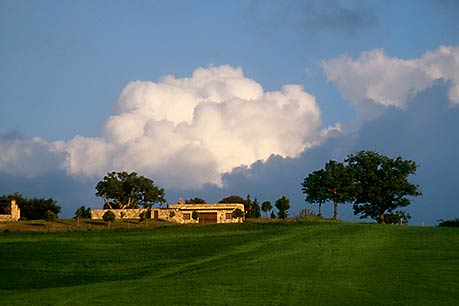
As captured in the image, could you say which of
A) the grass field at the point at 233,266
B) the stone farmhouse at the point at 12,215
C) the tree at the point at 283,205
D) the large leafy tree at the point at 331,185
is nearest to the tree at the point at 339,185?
the large leafy tree at the point at 331,185

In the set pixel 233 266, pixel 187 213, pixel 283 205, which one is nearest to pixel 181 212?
pixel 187 213

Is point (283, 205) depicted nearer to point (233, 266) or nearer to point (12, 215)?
point (12, 215)

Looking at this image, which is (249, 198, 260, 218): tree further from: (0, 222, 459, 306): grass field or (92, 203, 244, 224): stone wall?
(0, 222, 459, 306): grass field

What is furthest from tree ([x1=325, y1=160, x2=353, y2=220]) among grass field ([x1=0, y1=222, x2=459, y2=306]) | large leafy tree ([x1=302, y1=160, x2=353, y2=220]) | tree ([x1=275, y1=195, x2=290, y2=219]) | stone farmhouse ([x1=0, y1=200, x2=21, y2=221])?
stone farmhouse ([x1=0, y1=200, x2=21, y2=221])

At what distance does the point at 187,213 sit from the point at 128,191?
1572 cm

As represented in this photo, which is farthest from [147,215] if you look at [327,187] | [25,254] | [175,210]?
[25,254]

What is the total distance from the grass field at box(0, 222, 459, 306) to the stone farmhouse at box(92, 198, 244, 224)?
2106 cm

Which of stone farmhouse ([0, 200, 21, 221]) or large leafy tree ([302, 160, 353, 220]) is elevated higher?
large leafy tree ([302, 160, 353, 220])

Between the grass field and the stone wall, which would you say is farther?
the stone wall

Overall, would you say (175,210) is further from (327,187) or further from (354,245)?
(354,245)

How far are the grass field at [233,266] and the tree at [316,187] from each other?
28115mm

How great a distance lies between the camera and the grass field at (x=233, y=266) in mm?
22980

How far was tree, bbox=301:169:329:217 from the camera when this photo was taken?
9250cm

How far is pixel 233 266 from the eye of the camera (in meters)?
34.8
